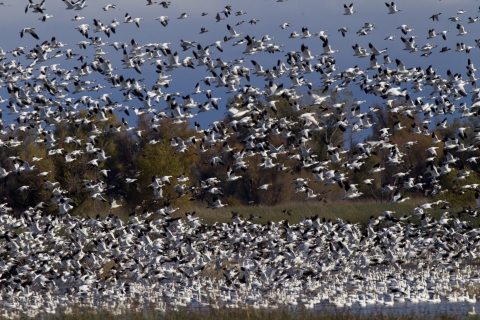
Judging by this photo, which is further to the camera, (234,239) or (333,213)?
(333,213)

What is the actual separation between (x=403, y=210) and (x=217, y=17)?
13.4 meters

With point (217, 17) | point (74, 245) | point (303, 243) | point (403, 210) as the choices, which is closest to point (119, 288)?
point (74, 245)

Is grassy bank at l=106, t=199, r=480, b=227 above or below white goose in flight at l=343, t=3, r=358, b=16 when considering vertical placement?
below

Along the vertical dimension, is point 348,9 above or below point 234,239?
above

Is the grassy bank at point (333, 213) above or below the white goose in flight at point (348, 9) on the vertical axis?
below

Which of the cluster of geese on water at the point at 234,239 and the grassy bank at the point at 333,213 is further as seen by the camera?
the grassy bank at the point at 333,213

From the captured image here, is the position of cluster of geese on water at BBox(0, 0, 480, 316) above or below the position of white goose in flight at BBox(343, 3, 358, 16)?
below

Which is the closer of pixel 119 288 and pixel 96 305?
pixel 96 305

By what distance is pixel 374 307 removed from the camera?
72.0 feet

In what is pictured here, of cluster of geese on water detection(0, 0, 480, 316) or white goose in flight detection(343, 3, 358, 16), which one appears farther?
Answer: white goose in flight detection(343, 3, 358, 16)

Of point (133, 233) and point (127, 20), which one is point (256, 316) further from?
point (127, 20)

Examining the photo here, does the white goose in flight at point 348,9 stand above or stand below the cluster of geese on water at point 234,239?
above

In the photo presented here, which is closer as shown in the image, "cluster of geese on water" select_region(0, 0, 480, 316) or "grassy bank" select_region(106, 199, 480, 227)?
"cluster of geese on water" select_region(0, 0, 480, 316)

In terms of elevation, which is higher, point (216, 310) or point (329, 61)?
point (329, 61)
